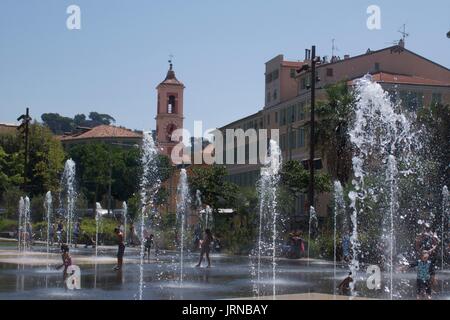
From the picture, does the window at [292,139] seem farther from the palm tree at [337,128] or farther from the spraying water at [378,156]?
the palm tree at [337,128]

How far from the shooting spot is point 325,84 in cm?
5959

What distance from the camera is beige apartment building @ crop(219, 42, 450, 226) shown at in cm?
5859

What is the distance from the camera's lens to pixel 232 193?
2029 inches

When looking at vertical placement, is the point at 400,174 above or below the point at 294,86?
below

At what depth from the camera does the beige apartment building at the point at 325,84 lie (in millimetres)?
58594

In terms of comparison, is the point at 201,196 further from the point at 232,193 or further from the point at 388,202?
the point at 388,202

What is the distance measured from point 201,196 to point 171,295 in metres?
36.4

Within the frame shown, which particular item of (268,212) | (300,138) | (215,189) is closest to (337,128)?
(268,212)

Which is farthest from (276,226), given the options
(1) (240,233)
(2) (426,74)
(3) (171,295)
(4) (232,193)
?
(3) (171,295)

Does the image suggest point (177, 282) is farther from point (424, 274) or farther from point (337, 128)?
point (337, 128)

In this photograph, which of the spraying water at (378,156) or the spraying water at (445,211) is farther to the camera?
the spraying water at (445,211)

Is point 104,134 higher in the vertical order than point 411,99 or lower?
higher

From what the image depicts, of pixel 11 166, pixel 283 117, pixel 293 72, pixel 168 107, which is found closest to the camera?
pixel 283 117

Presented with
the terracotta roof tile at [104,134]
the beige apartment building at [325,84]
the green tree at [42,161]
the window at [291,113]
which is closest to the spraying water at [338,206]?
the beige apartment building at [325,84]
